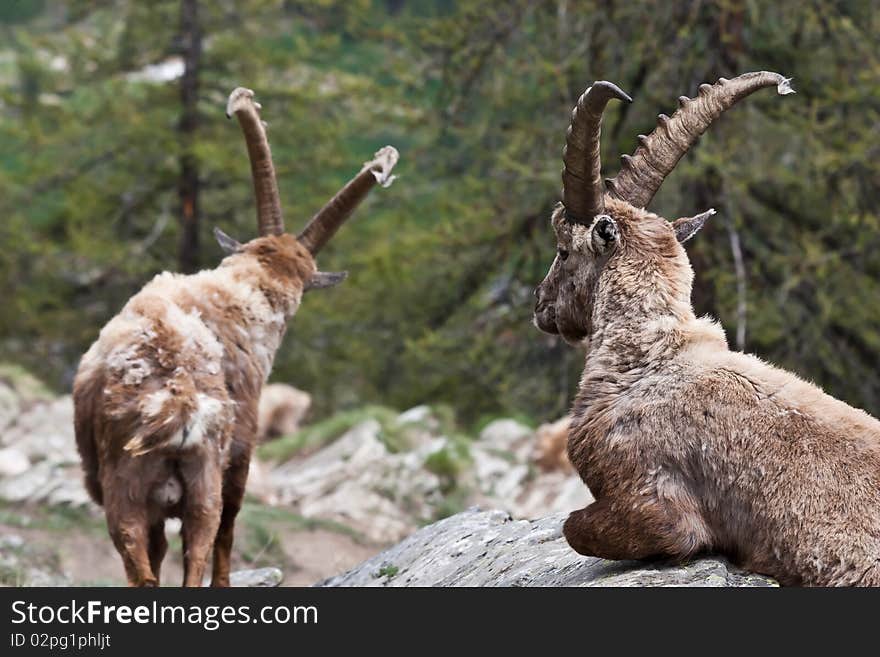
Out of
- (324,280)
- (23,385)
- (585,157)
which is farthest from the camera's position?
(23,385)

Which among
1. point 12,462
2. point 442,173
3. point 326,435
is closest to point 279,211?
point 12,462

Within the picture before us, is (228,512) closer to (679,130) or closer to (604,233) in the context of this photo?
(604,233)

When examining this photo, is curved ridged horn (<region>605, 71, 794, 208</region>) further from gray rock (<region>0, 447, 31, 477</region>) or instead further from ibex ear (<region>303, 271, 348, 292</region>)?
gray rock (<region>0, 447, 31, 477</region>)

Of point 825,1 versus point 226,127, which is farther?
point 226,127

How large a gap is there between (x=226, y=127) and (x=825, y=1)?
10.7 meters

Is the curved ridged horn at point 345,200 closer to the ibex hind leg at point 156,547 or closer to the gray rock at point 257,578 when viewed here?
the gray rock at point 257,578

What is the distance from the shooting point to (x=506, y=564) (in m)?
6.10

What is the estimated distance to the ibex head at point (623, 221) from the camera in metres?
5.55

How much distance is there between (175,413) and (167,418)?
2.1 inches

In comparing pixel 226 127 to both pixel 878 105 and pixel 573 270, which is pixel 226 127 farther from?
pixel 573 270
